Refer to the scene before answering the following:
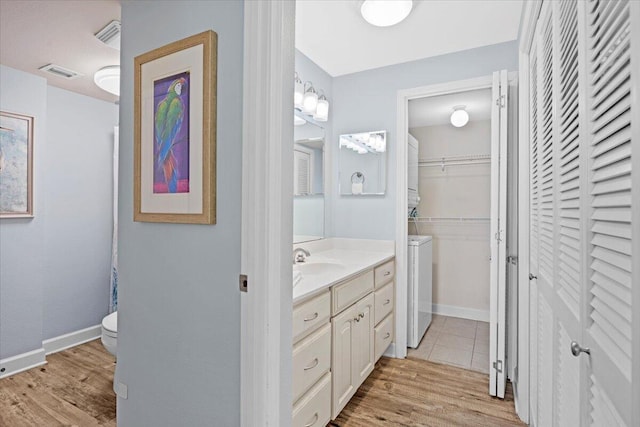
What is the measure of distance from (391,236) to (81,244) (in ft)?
9.17

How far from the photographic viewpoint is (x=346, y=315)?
6.28 feet

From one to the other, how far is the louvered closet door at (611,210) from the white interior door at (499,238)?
147 centimetres

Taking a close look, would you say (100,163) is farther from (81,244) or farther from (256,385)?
(256,385)

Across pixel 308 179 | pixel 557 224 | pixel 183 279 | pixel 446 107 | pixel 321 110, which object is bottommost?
pixel 183 279

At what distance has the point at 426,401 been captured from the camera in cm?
215

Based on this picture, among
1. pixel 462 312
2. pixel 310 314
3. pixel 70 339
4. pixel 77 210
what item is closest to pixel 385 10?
pixel 310 314

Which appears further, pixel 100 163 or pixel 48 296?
pixel 100 163

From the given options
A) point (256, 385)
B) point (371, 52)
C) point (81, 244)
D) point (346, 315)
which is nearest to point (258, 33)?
point (256, 385)

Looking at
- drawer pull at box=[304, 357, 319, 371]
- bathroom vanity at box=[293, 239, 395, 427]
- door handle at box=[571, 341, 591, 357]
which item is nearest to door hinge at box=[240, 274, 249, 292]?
bathroom vanity at box=[293, 239, 395, 427]

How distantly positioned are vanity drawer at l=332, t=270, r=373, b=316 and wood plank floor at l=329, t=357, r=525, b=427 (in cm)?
67

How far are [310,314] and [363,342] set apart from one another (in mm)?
790

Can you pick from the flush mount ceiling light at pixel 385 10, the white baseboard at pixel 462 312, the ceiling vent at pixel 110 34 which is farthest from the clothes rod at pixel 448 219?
the ceiling vent at pixel 110 34

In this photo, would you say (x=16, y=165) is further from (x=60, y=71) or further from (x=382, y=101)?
(x=382, y=101)

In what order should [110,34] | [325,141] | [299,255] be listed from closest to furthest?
[110,34]
[299,255]
[325,141]
